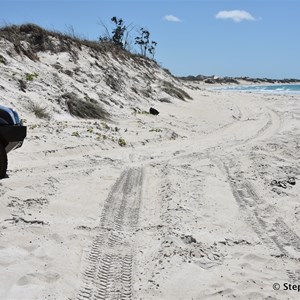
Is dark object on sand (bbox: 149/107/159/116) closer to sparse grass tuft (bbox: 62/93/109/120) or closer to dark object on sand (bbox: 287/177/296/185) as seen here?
sparse grass tuft (bbox: 62/93/109/120)

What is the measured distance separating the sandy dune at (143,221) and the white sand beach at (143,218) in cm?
2

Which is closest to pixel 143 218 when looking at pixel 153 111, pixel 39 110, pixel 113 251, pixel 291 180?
pixel 113 251

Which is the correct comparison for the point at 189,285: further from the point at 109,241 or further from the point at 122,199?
the point at 122,199

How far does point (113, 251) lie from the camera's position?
4645mm

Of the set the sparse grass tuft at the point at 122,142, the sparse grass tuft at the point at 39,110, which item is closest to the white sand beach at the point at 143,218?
the sparse grass tuft at the point at 122,142

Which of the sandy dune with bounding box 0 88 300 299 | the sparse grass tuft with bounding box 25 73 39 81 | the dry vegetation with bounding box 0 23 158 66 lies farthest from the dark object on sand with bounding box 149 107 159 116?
the sandy dune with bounding box 0 88 300 299

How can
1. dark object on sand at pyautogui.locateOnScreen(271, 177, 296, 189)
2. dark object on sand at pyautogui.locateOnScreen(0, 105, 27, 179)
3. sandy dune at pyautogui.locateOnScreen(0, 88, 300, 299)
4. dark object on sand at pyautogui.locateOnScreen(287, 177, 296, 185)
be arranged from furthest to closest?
dark object on sand at pyautogui.locateOnScreen(287, 177, 296, 185), dark object on sand at pyautogui.locateOnScreen(271, 177, 296, 189), dark object on sand at pyautogui.locateOnScreen(0, 105, 27, 179), sandy dune at pyautogui.locateOnScreen(0, 88, 300, 299)

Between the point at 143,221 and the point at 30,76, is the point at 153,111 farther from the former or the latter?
the point at 143,221

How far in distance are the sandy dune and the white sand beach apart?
0.06 feet

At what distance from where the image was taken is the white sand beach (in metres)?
3.99

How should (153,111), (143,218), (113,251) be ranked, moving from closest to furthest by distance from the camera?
(113,251), (143,218), (153,111)

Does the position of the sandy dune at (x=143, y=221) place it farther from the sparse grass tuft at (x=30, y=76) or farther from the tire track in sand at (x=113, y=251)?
the sparse grass tuft at (x=30, y=76)

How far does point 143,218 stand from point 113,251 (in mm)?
1148

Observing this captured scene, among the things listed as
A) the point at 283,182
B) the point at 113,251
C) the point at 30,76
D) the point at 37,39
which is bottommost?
the point at 113,251
